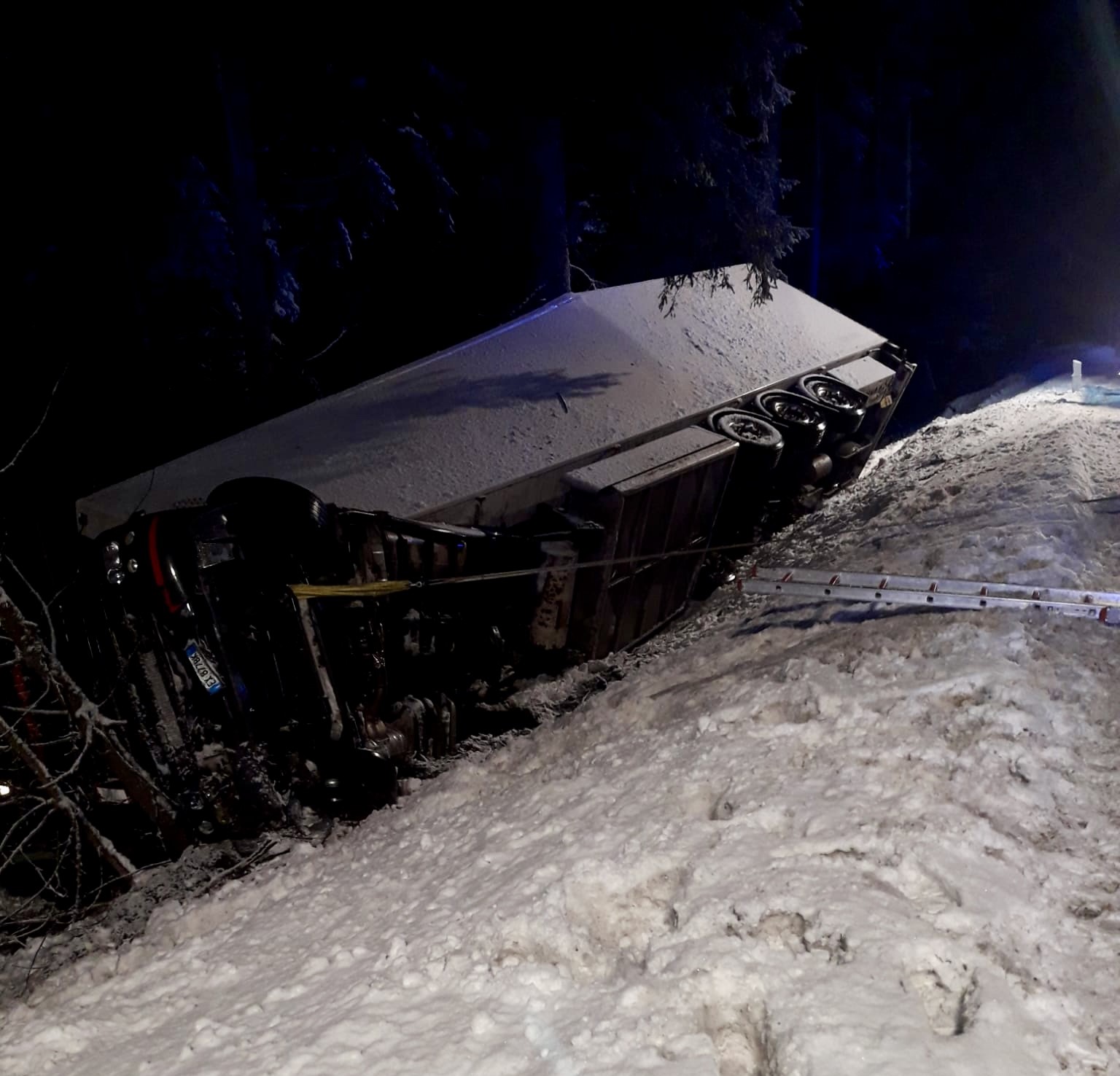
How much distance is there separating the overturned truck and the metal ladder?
88 centimetres

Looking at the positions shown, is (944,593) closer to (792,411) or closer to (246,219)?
(792,411)

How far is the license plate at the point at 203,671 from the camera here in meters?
4.33

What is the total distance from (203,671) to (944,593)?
146 inches

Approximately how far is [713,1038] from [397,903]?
1378mm

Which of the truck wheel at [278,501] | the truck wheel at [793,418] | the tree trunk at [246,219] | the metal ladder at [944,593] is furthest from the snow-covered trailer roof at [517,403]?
the tree trunk at [246,219]

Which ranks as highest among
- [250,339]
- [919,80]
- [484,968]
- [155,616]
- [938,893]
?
[919,80]

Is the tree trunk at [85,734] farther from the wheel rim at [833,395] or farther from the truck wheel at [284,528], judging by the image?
the wheel rim at [833,395]

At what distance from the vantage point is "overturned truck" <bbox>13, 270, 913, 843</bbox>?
4430 mm

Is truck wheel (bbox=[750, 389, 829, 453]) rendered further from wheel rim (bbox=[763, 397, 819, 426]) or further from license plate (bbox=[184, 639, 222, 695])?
license plate (bbox=[184, 639, 222, 695])

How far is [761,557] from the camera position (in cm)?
798

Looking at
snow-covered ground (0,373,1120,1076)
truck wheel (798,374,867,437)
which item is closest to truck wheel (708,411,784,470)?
truck wheel (798,374,867,437)

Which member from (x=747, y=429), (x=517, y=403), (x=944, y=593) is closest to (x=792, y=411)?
(x=747, y=429)

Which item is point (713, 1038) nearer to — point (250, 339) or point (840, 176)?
point (250, 339)

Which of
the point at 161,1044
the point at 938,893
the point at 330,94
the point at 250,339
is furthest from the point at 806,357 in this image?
the point at 330,94
